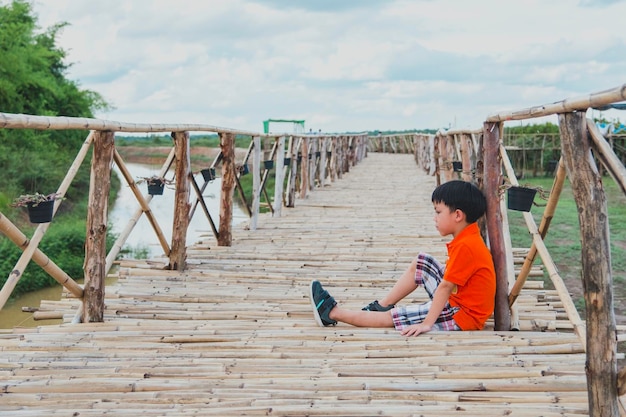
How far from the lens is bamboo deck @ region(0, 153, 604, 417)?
Answer: 2396 mm

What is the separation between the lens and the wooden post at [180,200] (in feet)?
15.5

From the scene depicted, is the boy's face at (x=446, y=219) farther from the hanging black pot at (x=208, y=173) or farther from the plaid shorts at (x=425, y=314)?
the hanging black pot at (x=208, y=173)

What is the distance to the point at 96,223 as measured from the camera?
3.45 meters

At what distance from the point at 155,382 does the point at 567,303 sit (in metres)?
1.69

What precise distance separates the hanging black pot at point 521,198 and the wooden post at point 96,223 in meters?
1.95

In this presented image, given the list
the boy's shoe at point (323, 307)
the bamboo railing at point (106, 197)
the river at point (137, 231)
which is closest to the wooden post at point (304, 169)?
the river at point (137, 231)

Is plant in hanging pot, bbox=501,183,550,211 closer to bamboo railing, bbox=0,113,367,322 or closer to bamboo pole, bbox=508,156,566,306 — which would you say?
bamboo pole, bbox=508,156,566,306

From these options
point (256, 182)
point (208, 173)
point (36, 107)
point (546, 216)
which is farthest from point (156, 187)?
point (36, 107)

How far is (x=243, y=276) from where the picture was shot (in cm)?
467

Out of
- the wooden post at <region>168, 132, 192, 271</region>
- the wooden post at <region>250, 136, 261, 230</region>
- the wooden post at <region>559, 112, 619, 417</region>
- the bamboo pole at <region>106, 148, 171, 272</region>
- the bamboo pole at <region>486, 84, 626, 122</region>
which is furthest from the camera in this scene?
the wooden post at <region>250, 136, 261, 230</region>

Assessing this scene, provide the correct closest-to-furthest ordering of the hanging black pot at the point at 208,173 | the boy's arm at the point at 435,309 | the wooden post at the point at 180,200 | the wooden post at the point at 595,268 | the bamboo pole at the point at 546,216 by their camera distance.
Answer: the wooden post at the point at 595,268, the bamboo pole at the point at 546,216, the boy's arm at the point at 435,309, the wooden post at the point at 180,200, the hanging black pot at the point at 208,173

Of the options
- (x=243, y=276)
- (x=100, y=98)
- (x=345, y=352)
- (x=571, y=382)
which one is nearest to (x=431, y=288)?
(x=345, y=352)

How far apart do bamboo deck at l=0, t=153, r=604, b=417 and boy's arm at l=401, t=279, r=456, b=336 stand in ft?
0.15

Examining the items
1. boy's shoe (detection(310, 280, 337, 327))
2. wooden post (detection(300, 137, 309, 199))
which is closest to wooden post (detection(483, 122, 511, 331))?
boy's shoe (detection(310, 280, 337, 327))
